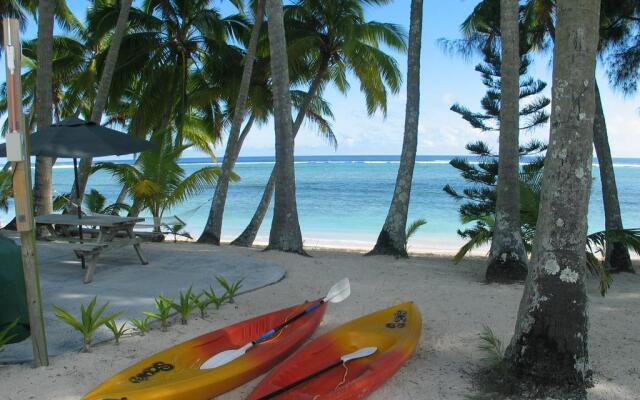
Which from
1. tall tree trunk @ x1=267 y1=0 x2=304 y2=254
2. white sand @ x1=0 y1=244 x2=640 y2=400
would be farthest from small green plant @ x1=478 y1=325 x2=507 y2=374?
tall tree trunk @ x1=267 y1=0 x2=304 y2=254

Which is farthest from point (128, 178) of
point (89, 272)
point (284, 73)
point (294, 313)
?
point (294, 313)

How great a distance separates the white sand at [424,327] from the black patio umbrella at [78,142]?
2.18 meters

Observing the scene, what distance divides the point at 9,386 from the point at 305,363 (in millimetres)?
1768

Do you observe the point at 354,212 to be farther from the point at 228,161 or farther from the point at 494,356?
the point at 494,356

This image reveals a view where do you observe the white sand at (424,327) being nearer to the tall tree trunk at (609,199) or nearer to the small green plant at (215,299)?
the small green plant at (215,299)

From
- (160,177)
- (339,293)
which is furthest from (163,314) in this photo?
(160,177)

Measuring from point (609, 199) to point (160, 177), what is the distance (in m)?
7.36

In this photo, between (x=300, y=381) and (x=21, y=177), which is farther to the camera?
(x=21, y=177)

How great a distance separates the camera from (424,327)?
14.7 feet

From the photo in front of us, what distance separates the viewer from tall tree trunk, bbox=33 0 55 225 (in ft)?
29.2

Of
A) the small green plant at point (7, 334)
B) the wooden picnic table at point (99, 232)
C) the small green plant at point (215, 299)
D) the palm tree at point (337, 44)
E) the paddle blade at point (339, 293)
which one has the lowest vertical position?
the small green plant at point (215, 299)

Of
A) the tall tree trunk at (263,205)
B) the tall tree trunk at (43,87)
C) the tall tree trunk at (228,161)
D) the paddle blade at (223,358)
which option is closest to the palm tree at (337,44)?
the tall tree trunk at (263,205)

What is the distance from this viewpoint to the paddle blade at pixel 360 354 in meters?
3.54

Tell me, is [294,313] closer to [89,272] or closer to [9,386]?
[9,386]
